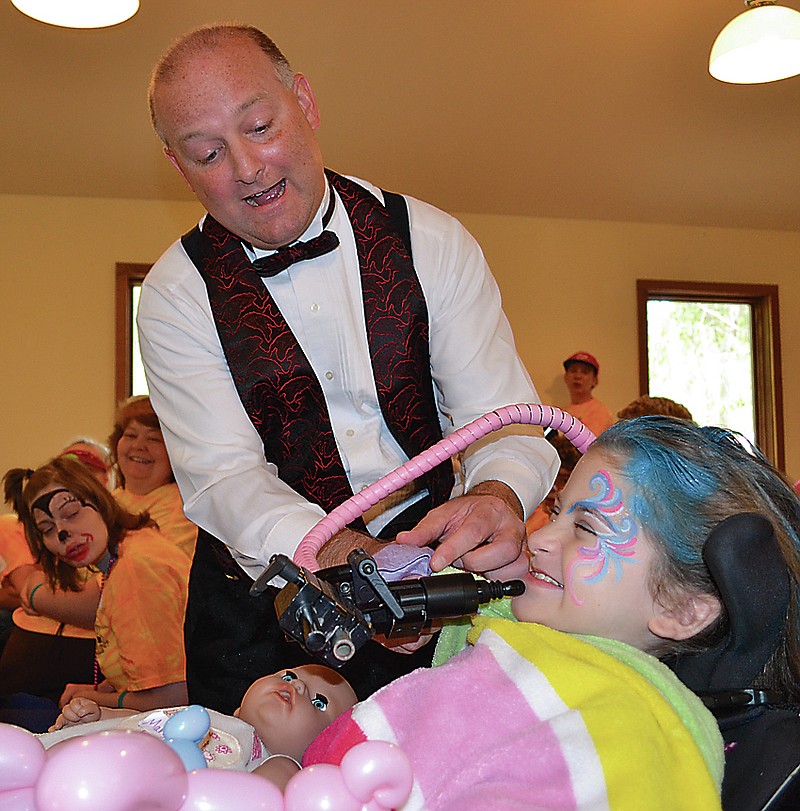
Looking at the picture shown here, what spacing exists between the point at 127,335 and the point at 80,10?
3.52 m

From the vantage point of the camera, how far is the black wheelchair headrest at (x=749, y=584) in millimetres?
1132

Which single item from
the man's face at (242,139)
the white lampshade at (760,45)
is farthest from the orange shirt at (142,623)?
the white lampshade at (760,45)

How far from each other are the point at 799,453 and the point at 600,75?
12.4 ft

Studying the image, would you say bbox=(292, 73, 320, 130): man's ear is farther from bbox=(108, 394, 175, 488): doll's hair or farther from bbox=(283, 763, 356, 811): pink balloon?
bbox=(108, 394, 175, 488): doll's hair

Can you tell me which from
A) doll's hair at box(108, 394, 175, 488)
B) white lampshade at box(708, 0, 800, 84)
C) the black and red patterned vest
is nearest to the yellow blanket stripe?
the black and red patterned vest

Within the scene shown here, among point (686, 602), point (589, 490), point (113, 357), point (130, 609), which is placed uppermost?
point (113, 357)

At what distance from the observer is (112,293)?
664 centimetres

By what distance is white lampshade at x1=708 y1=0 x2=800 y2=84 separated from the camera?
362 centimetres

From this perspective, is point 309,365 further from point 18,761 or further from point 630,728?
point 18,761

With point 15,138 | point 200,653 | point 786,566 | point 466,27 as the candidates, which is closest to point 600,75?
point 466,27

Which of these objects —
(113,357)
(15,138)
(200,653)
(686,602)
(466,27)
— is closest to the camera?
(686,602)

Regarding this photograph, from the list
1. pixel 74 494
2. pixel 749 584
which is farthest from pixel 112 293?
pixel 749 584

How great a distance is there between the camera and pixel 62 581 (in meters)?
3.03

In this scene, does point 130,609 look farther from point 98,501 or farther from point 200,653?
point 200,653
